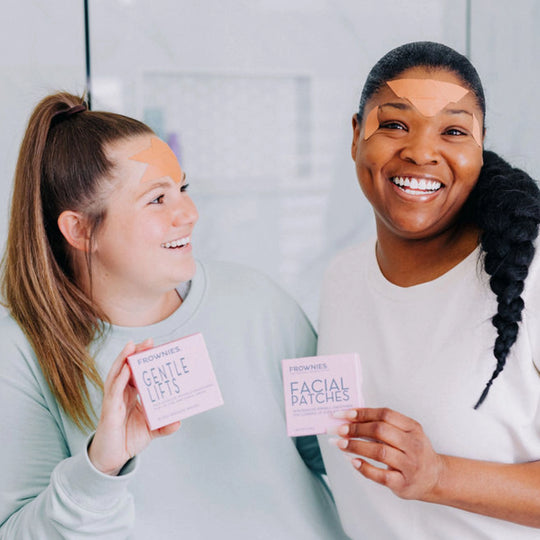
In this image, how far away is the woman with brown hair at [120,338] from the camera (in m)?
1.35

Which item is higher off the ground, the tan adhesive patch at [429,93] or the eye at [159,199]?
the tan adhesive patch at [429,93]

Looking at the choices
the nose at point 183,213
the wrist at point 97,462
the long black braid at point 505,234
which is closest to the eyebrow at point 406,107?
the long black braid at point 505,234

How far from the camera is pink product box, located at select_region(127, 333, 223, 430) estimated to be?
3.87 feet

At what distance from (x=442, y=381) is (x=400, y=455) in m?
0.19

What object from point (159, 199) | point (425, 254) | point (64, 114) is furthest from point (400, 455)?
point (64, 114)

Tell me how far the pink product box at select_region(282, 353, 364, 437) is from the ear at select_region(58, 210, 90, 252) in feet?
1.63

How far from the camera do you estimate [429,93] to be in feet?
3.95

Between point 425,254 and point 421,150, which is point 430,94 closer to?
point 421,150

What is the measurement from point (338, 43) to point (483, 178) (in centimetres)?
146

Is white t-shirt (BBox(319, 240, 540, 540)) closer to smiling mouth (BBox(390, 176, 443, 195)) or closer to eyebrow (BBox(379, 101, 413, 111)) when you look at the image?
smiling mouth (BBox(390, 176, 443, 195))

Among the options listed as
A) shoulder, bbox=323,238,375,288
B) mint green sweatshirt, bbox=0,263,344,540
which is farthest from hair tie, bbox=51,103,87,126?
shoulder, bbox=323,238,375,288

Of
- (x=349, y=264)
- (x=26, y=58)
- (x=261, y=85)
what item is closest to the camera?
(x=349, y=264)

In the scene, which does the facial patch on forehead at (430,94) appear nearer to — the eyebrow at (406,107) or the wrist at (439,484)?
the eyebrow at (406,107)

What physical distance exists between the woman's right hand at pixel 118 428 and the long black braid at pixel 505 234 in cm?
59
